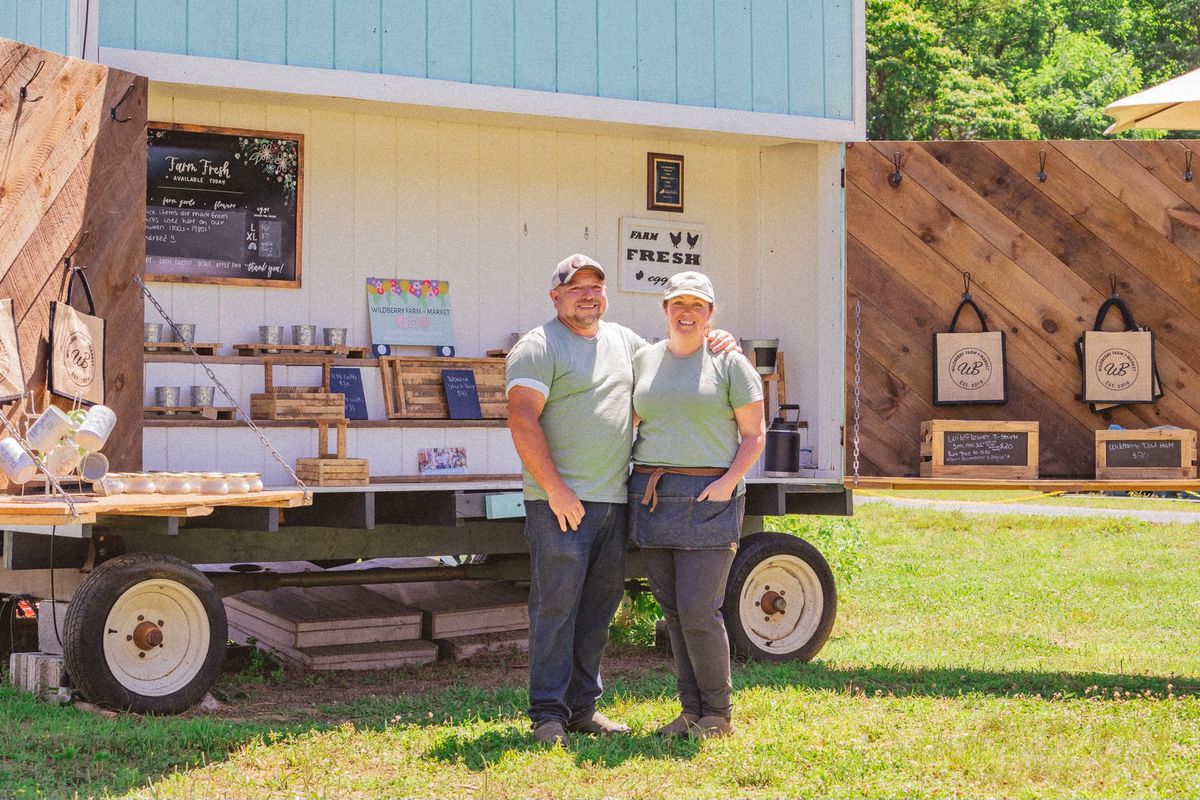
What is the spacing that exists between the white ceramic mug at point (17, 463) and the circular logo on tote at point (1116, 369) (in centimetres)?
552

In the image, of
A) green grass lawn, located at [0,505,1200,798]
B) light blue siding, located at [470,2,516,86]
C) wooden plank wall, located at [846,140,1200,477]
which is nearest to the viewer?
green grass lawn, located at [0,505,1200,798]

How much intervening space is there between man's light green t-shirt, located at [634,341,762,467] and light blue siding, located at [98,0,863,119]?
2670mm

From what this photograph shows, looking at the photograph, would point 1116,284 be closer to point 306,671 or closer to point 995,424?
point 995,424

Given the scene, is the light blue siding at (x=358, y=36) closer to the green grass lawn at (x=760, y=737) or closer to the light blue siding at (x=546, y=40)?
the light blue siding at (x=546, y=40)

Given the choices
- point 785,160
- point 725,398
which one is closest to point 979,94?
point 785,160

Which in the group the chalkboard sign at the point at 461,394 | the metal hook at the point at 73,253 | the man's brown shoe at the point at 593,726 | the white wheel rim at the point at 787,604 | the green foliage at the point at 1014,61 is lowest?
the man's brown shoe at the point at 593,726

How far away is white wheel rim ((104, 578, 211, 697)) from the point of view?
6.21 meters

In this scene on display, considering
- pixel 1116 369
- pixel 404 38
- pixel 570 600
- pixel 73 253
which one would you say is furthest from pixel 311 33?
pixel 1116 369

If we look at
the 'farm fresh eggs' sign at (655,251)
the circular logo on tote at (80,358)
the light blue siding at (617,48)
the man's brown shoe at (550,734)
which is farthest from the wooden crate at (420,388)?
the man's brown shoe at (550,734)

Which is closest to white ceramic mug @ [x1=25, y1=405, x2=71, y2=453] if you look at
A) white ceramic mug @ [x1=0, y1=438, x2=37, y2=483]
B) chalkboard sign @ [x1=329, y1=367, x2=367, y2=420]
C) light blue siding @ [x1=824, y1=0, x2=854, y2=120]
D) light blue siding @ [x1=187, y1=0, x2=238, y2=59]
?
white ceramic mug @ [x1=0, y1=438, x2=37, y2=483]

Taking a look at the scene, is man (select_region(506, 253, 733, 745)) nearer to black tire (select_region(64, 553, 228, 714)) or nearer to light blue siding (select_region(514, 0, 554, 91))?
black tire (select_region(64, 553, 228, 714))

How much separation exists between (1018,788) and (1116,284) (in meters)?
3.87

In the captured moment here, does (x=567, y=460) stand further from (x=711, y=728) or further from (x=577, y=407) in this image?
(x=711, y=728)

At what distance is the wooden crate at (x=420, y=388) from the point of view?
26.6 feet
